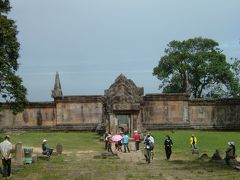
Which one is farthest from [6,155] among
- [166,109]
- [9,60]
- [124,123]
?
[166,109]

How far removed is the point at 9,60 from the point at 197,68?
135 feet

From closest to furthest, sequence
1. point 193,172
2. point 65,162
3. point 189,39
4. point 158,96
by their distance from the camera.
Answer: point 193,172 < point 65,162 < point 158,96 < point 189,39

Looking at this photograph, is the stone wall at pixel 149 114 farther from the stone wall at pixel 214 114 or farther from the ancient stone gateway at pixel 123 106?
the ancient stone gateway at pixel 123 106

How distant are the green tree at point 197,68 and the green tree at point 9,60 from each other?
38.2 m

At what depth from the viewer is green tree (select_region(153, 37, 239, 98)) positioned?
75625 millimetres

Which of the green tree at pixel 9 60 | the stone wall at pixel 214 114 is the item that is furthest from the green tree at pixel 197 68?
the green tree at pixel 9 60

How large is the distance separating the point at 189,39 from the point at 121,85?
30404 mm

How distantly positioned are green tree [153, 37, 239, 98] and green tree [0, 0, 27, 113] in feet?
125

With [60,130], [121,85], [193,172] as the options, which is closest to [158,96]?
[121,85]

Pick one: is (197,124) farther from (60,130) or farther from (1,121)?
(1,121)

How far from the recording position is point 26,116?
5722 centimetres

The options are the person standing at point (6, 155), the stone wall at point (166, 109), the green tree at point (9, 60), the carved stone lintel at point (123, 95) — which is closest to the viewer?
the person standing at point (6, 155)

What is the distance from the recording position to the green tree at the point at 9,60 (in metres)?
38.7

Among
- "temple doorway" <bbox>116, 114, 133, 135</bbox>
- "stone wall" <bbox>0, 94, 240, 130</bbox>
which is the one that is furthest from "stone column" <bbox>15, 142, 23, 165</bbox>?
"stone wall" <bbox>0, 94, 240, 130</bbox>
